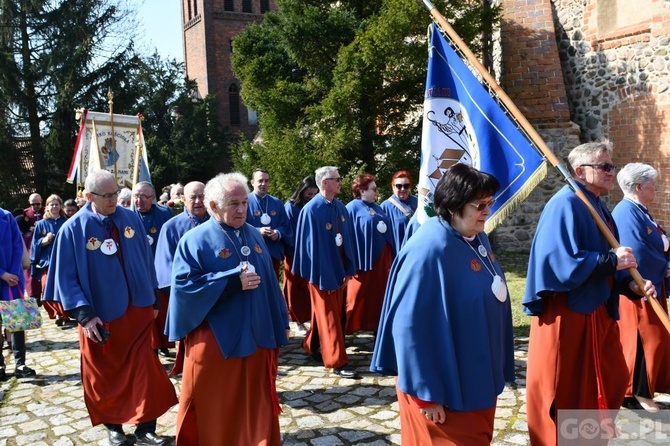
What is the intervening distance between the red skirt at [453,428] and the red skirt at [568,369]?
1115 millimetres

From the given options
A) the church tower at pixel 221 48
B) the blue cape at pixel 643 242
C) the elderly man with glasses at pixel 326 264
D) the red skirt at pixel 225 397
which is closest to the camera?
the red skirt at pixel 225 397

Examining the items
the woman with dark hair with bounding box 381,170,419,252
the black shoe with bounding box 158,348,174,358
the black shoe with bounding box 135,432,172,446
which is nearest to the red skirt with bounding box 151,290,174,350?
the black shoe with bounding box 158,348,174,358

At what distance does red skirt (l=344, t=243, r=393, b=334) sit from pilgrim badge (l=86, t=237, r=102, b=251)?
372 centimetres

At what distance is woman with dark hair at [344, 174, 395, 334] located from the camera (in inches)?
308

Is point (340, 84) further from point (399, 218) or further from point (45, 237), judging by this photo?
point (45, 237)

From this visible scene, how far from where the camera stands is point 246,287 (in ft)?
12.7

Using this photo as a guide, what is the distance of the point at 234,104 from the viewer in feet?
120

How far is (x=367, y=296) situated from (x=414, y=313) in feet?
16.3

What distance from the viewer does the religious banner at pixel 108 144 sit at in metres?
10.5

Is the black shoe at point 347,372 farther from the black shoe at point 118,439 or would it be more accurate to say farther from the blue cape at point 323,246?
the black shoe at point 118,439

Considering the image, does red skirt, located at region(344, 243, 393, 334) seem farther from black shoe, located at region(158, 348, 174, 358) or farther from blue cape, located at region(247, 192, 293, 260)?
black shoe, located at region(158, 348, 174, 358)

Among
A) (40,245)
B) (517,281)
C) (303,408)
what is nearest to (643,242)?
(303,408)

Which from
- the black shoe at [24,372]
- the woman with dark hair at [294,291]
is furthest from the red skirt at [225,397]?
the woman with dark hair at [294,291]

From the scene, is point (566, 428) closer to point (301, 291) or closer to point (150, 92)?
point (301, 291)
